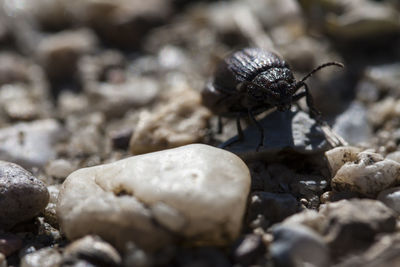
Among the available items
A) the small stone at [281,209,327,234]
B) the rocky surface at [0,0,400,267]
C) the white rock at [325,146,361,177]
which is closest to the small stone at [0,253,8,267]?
the rocky surface at [0,0,400,267]

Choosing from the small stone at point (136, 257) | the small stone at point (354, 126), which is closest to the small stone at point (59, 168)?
the small stone at point (136, 257)

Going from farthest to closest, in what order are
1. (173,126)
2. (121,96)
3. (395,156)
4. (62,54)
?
(62,54)
(121,96)
(173,126)
(395,156)

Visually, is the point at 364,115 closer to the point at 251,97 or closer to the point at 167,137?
the point at 251,97

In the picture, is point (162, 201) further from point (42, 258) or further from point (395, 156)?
point (395, 156)

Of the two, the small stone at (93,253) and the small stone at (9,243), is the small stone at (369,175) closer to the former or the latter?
the small stone at (93,253)

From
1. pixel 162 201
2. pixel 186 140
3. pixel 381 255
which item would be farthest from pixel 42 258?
pixel 381 255
